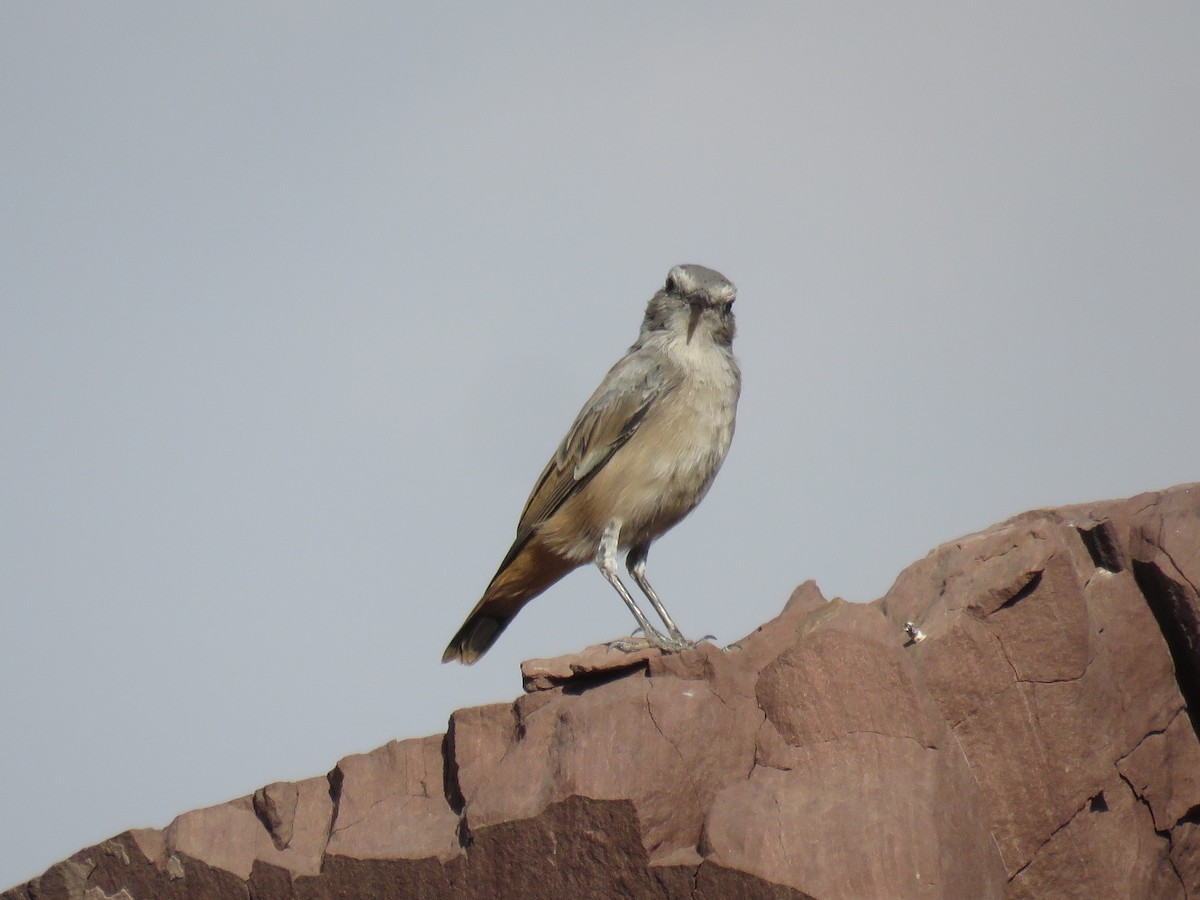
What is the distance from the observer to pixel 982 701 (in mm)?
7000

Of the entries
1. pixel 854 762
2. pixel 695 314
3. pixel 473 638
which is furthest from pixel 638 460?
pixel 854 762

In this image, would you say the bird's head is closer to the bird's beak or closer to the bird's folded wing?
the bird's beak

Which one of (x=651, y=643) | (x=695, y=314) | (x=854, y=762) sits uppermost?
(x=695, y=314)

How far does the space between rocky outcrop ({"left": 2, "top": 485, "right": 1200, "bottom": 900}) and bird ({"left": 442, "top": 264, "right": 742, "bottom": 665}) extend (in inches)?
66.3

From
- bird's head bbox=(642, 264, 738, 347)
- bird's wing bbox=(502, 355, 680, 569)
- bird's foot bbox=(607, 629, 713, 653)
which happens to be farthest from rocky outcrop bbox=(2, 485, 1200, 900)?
bird's head bbox=(642, 264, 738, 347)

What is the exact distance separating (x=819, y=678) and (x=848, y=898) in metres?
1.14

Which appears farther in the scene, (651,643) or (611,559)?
(611,559)

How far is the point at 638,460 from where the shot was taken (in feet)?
30.1

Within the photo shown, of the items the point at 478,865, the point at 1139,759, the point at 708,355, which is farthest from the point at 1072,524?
the point at 478,865

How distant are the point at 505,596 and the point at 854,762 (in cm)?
368

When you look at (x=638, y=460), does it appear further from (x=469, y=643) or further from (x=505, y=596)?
(x=469, y=643)

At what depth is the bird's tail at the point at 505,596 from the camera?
31.1 ft

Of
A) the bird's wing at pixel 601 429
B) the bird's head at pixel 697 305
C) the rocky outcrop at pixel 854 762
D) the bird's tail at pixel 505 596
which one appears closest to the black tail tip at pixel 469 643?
the bird's tail at pixel 505 596

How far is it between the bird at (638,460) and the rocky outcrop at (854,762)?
1.68m
